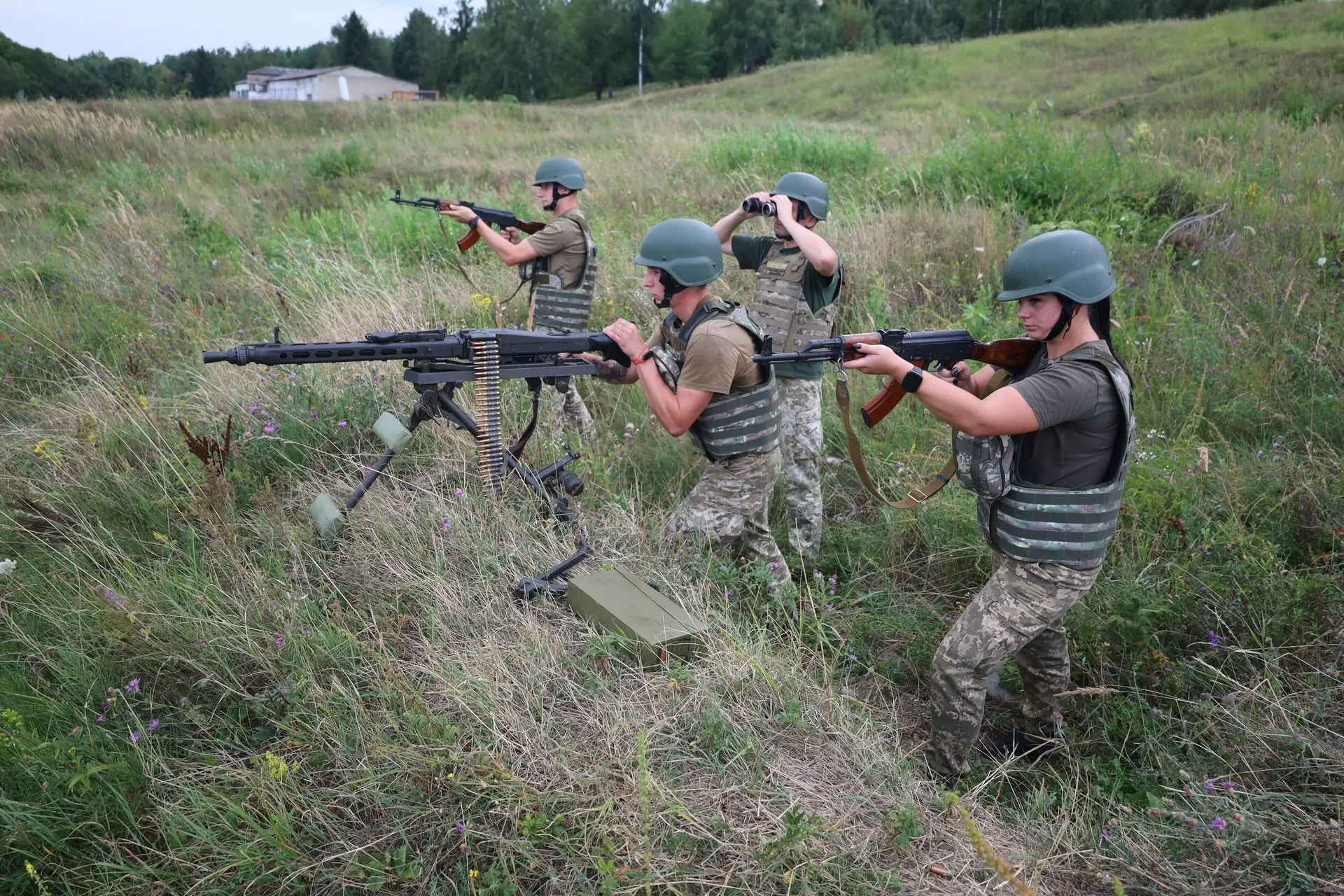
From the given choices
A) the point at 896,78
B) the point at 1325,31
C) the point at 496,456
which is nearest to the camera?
the point at 496,456

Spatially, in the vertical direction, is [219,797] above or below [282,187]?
below

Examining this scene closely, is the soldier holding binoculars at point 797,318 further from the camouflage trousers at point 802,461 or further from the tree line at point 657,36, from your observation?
the tree line at point 657,36

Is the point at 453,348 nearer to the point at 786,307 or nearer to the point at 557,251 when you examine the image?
the point at 786,307

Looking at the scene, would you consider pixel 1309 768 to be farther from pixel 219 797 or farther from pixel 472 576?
pixel 219 797

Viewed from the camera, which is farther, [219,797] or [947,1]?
→ [947,1]

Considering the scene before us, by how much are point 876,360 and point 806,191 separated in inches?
81.8

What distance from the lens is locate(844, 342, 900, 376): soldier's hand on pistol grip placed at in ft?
9.81

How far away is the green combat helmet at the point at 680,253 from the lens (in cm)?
366

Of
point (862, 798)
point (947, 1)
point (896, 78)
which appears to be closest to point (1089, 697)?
point (862, 798)

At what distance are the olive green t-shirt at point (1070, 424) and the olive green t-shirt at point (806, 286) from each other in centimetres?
170

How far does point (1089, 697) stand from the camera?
368 centimetres

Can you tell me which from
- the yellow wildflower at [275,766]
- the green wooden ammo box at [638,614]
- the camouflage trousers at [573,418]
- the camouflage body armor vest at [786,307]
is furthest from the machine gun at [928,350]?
the camouflage trousers at [573,418]

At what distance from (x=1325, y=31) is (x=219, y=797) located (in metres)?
23.0

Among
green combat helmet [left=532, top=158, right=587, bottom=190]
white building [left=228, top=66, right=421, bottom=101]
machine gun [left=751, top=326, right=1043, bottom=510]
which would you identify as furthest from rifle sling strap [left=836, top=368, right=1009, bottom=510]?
white building [left=228, top=66, right=421, bottom=101]
